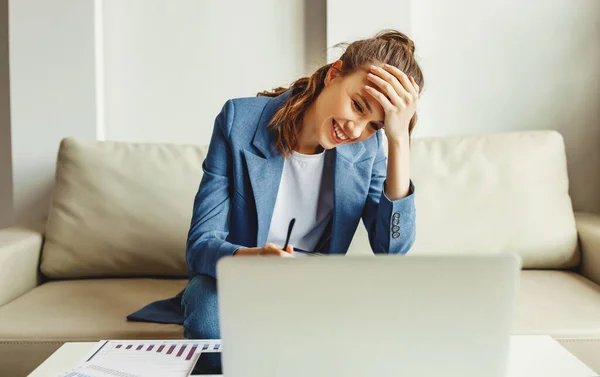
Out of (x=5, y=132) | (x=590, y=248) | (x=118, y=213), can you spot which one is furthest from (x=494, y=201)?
(x=5, y=132)

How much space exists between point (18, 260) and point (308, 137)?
0.90 m

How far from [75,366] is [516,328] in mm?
964

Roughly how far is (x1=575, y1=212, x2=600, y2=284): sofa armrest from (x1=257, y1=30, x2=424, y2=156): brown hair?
78cm

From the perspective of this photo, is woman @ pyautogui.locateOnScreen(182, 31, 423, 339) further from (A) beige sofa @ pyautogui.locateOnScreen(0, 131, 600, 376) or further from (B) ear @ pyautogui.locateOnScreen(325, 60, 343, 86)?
(A) beige sofa @ pyautogui.locateOnScreen(0, 131, 600, 376)

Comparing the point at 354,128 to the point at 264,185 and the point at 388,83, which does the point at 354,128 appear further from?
the point at 264,185

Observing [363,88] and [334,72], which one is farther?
[334,72]

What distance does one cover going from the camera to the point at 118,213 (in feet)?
5.91

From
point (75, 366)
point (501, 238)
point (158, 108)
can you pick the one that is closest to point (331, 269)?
point (75, 366)

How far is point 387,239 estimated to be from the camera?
4.41 feet

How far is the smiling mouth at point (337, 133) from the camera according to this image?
1266 mm

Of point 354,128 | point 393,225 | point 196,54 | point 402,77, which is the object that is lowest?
point 393,225

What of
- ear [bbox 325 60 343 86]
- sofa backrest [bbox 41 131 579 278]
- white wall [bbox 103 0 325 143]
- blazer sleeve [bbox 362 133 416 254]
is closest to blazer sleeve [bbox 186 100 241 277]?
ear [bbox 325 60 343 86]

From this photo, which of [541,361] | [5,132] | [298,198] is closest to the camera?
[541,361]

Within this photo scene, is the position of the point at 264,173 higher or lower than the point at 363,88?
lower
